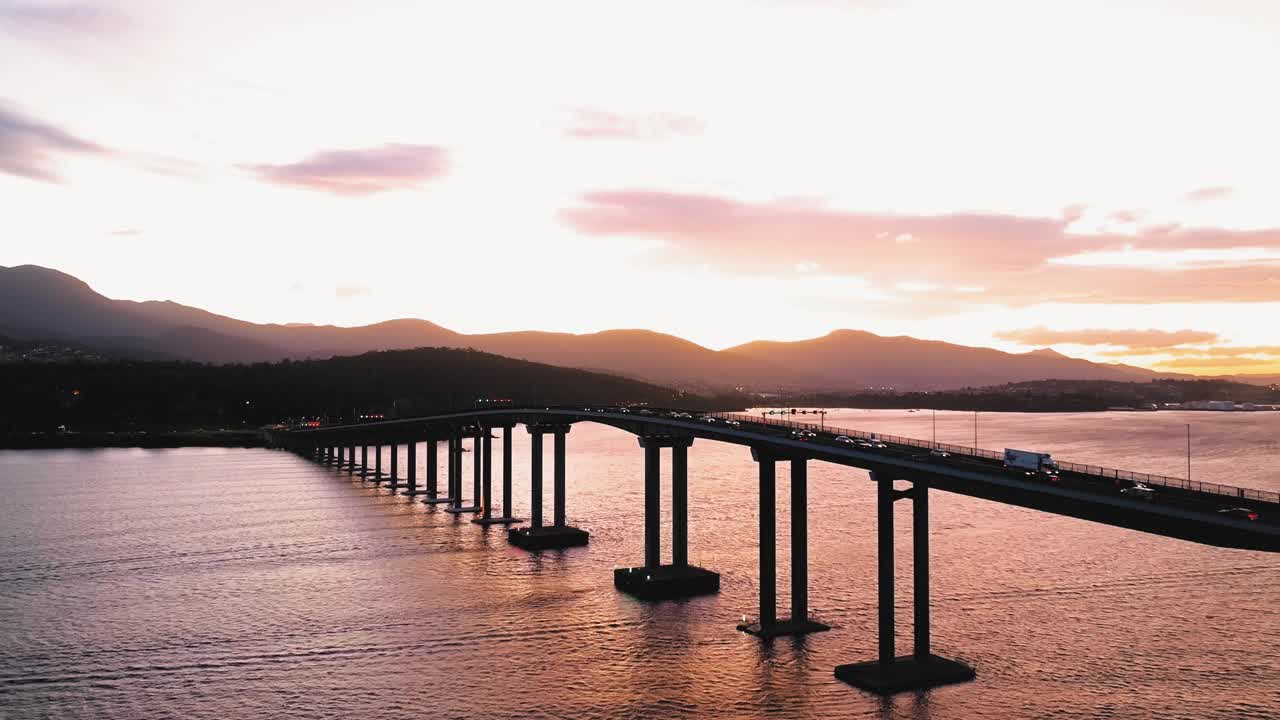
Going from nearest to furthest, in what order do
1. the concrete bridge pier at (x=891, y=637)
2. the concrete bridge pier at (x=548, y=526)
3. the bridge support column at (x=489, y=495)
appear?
the concrete bridge pier at (x=891, y=637)
the concrete bridge pier at (x=548, y=526)
the bridge support column at (x=489, y=495)

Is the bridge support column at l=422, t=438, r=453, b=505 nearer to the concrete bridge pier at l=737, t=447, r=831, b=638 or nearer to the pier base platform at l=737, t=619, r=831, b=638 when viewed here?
the pier base platform at l=737, t=619, r=831, b=638

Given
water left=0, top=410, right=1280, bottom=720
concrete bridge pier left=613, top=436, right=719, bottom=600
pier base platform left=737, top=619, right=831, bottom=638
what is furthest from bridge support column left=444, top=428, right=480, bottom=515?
pier base platform left=737, top=619, right=831, bottom=638

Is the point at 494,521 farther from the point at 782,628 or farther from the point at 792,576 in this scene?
the point at 792,576

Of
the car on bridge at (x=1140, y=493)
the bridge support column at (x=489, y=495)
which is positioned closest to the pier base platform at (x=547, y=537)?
the bridge support column at (x=489, y=495)

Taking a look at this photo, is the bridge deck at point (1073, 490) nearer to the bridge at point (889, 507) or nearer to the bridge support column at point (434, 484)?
the bridge at point (889, 507)

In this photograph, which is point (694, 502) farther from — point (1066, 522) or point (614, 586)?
point (614, 586)

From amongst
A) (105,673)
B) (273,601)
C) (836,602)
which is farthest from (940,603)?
(105,673)

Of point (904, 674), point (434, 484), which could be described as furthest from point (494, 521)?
point (904, 674)
